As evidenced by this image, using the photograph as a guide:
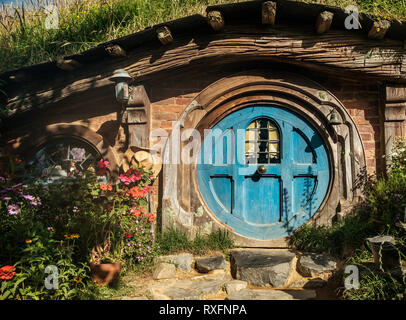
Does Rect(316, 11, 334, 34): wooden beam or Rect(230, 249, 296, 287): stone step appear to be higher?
Rect(316, 11, 334, 34): wooden beam

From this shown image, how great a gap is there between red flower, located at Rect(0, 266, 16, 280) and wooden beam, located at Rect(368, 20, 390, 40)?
447cm

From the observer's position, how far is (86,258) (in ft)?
12.4

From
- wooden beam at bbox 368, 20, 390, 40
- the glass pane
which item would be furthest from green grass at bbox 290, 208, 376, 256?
wooden beam at bbox 368, 20, 390, 40

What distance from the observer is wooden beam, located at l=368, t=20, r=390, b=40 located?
3.97 meters

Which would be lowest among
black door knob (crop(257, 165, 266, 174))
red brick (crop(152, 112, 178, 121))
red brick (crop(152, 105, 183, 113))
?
black door knob (crop(257, 165, 266, 174))

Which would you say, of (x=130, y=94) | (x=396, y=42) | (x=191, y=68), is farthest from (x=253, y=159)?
(x=396, y=42)

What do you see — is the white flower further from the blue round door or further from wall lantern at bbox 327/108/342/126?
wall lantern at bbox 327/108/342/126

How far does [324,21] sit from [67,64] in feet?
10.8

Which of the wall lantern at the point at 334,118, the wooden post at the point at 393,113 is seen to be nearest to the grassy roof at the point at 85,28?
the wooden post at the point at 393,113

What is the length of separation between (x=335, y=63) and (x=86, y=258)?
3.72 m

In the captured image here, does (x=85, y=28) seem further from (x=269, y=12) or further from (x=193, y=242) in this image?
(x=193, y=242)

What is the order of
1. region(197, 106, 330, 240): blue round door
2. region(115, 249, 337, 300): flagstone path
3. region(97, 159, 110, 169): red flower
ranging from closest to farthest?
region(115, 249, 337, 300): flagstone path < region(97, 159, 110, 169): red flower < region(197, 106, 330, 240): blue round door

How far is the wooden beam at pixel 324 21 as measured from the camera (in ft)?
13.2

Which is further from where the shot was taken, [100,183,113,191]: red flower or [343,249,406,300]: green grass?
[100,183,113,191]: red flower
